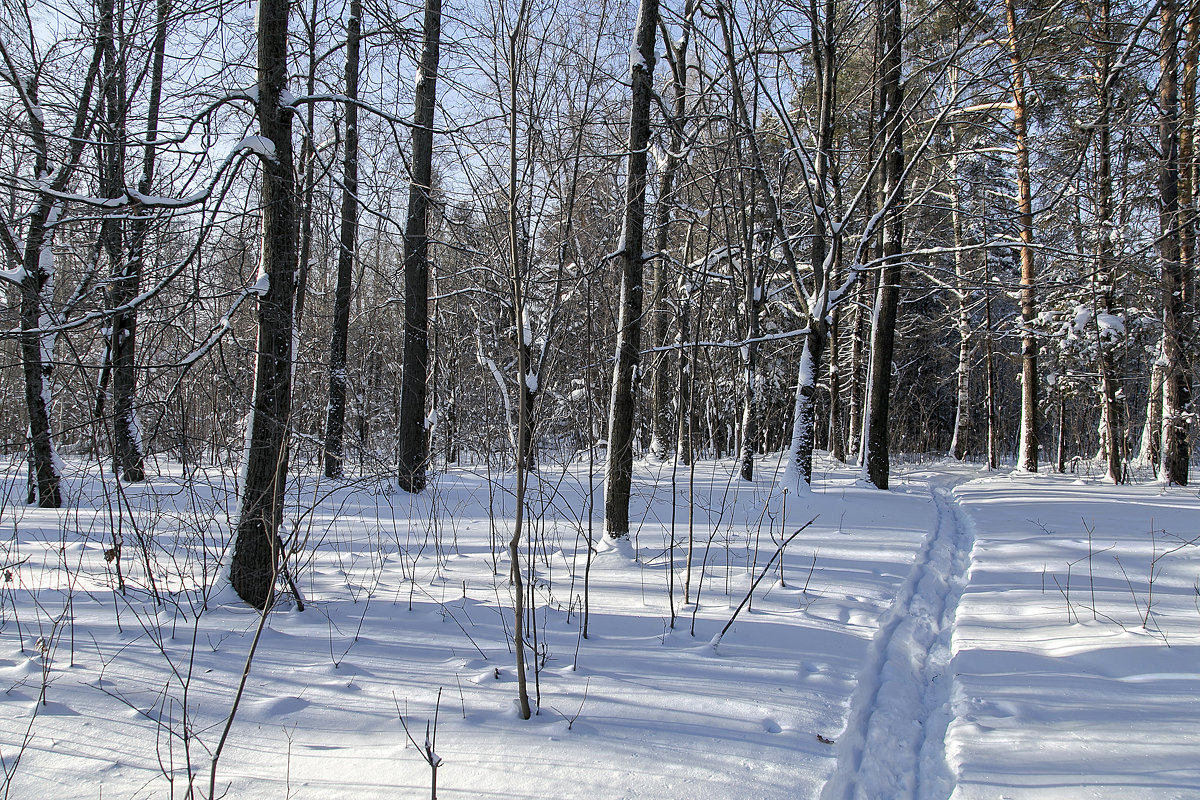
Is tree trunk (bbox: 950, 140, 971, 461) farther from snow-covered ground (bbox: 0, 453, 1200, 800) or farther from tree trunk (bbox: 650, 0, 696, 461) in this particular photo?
snow-covered ground (bbox: 0, 453, 1200, 800)

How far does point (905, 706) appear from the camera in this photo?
3.13 m

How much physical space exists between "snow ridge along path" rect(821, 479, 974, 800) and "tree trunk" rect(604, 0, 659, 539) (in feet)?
8.82

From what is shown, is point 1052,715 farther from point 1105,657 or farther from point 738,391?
point 738,391

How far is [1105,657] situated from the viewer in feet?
11.6

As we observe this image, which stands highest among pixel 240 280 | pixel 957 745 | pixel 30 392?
pixel 240 280

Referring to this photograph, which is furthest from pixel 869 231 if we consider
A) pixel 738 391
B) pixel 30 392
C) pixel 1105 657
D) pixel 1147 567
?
pixel 30 392

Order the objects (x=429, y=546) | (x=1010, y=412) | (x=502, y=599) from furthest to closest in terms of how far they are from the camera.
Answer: (x=1010, y=412) → (x=429, y=546) → (x=502, y=599)

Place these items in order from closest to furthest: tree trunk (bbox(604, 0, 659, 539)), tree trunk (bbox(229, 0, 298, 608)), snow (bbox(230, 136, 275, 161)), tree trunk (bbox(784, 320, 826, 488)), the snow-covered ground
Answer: the snow-covered ground → snow (bbox(230, 136, 275, 161)) → tree trunk (bbox(229, 0, 298, 608)) → tree trunk (bbox(604, 0, 659, 539)) → tree trunk (bbox(784, 320, 826, 488))

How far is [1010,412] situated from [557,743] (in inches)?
1793

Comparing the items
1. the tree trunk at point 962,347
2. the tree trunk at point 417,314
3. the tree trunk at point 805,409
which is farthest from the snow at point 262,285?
the tree trunk at point 962,347

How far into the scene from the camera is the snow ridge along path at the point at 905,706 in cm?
246

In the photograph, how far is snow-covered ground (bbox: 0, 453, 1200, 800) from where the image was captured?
7.87 ft

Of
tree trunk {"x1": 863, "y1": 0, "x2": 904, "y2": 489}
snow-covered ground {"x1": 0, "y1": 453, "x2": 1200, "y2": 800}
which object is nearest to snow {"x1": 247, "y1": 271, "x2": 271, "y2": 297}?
snow-covered ground {"x1": 0, "y1": 453, "x2": 1200, "y2": 800}

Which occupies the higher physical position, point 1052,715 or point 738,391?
point 738,391
